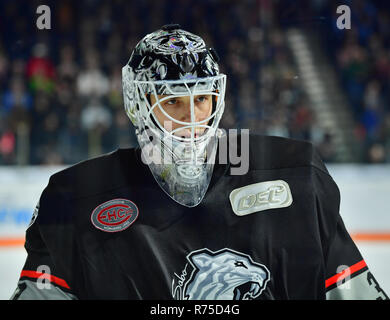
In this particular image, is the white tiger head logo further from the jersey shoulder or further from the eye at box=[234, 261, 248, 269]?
the jersey shoulder

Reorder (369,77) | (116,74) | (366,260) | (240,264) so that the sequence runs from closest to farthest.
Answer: (240,264)
(116,74)
(366,260)
(369,77)

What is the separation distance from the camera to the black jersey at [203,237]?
1.10 metres

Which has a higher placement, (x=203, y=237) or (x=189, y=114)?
(x=189, y=114)

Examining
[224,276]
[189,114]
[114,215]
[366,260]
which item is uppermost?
[189,114]

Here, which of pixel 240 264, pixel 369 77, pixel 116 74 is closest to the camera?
pixel 240 264

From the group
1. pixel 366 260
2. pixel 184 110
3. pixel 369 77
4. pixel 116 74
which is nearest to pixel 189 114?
pixel 184 110

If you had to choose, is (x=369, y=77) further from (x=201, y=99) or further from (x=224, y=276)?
(x=224, y=276)

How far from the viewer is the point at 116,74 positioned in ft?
6.28

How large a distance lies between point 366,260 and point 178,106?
214 centimetres

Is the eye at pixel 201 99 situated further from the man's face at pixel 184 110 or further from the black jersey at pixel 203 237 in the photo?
the black jersey at pixel 203 237

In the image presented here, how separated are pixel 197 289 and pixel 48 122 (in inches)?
72.7

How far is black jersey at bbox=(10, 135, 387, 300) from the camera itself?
1.10 m

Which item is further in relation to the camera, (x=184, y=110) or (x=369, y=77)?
(x=369, y=77)
